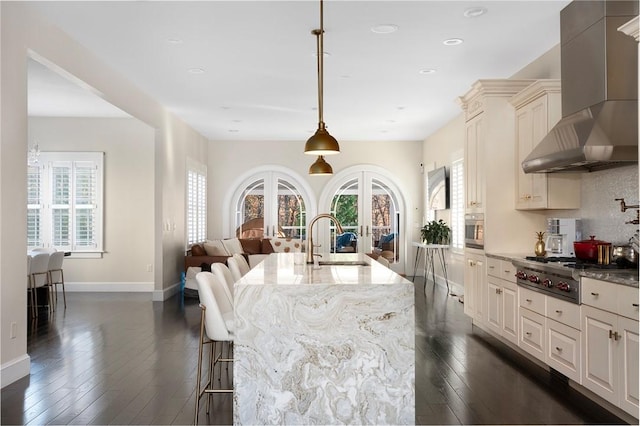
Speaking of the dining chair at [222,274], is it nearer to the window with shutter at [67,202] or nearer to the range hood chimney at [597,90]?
the range hood chimney at [597,90]

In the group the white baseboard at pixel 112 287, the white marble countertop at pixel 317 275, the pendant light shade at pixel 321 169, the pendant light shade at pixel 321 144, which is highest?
the pendant light shade at pixel 321 144

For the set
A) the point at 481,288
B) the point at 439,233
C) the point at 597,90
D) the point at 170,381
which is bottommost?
the point at 170,381

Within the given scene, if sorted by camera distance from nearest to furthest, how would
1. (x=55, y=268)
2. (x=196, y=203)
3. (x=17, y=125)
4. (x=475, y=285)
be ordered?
1. (x=17, y=125)
2. (x=475, y=285)
3. (x=55, y=268)
4. (x=196, y=203)

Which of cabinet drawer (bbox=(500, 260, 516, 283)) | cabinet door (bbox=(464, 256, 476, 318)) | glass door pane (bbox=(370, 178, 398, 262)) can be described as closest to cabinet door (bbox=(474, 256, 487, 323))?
cabinet door (bbox=(464, 256, 476, 318))

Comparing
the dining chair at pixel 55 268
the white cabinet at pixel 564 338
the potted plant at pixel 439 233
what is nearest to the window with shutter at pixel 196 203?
the dining chair at pixel 55 268

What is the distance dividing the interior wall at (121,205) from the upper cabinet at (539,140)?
20.9 feet

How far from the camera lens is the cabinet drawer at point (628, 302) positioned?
3053 millimetres

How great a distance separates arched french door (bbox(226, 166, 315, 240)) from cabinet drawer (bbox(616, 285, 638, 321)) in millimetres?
8650

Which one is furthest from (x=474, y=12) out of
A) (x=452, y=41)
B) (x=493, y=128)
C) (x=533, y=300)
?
(x=533, y=300)

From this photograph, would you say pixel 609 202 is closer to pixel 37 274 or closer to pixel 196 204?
pixel 37 274

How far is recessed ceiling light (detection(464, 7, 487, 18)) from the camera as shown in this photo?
175 inches

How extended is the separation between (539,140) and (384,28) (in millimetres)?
1820

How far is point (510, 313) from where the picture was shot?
16.3 ft

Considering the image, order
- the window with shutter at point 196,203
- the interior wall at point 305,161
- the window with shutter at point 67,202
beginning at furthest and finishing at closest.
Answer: the interior wall at point 305,161 → the window with shutter at point 196,203 → the window with shutter at point 67,202
